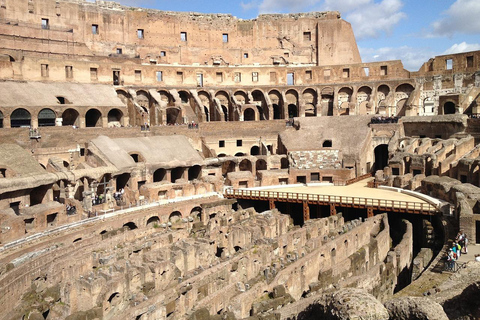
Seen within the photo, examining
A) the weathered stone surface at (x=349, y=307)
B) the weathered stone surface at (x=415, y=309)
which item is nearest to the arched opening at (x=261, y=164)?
the weathered stone surface at (x=349, y=307)

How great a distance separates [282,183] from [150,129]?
11.8m

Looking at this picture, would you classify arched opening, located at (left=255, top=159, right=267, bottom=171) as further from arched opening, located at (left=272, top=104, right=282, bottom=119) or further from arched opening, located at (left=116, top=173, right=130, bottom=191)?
arched opening, located at (left=116, top=173, right=130, bottom=191)

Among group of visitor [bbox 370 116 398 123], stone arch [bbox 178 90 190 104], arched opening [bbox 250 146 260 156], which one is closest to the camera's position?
group of visitor [bbox 370 116 398 123]

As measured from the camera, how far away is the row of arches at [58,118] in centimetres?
2998

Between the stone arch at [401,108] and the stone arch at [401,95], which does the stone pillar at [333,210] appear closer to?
the stone arch at [401,108]

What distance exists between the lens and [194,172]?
3381 cm

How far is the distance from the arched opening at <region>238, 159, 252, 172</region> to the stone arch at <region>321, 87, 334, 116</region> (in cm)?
1294

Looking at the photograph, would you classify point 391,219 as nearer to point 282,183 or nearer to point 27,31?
→ point 282,183

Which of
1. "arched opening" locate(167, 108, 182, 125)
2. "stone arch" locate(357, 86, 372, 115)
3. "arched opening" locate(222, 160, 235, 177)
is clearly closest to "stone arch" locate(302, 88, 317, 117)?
"stone arch" locate(357, 86, 372, 115)

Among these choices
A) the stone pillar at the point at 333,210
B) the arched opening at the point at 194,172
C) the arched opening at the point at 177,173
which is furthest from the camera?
the arched opening at the point at 194,172

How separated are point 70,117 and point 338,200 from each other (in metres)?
22.6

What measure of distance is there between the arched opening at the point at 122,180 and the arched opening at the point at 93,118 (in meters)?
8.37

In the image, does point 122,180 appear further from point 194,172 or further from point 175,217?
point 194,172

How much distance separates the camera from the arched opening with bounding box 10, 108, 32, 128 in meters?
29.9
